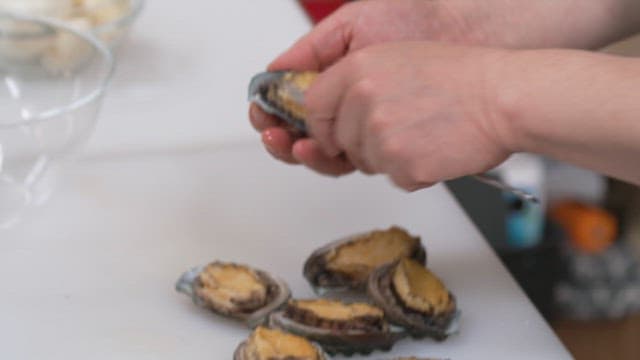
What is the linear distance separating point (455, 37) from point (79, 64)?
0.96 feet

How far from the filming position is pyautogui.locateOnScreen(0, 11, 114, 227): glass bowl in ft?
3.02

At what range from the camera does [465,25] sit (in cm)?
100

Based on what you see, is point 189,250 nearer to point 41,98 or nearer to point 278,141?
point 278,141

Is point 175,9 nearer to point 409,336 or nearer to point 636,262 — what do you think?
point 409,336

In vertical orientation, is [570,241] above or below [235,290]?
below

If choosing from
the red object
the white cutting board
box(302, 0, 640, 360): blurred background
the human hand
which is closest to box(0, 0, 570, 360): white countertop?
the white cutting board

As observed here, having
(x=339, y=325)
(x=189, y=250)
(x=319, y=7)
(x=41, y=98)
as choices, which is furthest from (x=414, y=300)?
(x=319, y=7)

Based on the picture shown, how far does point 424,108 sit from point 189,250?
0.21m

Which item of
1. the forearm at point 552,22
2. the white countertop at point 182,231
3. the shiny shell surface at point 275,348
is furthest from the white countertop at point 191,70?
the shiny shell surface at point 275,348

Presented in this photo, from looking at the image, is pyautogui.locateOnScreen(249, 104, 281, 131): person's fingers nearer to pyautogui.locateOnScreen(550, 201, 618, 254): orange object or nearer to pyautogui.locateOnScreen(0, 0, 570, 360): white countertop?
pyautogui.locateOnScreen(0, 0, 570, 360): white countertop

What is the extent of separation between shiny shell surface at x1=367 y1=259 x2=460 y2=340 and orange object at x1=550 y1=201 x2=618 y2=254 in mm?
866

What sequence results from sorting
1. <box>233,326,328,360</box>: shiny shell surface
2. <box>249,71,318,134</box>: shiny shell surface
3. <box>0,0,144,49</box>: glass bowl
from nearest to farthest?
<box>233,326,328,360</box>: shiny shell surface
<box>249,71,318,134</box>: shiny shell surface
<box>0,0,144,49</box>: glass bowl

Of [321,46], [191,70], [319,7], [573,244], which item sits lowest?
[573,244]

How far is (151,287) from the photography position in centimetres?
87
